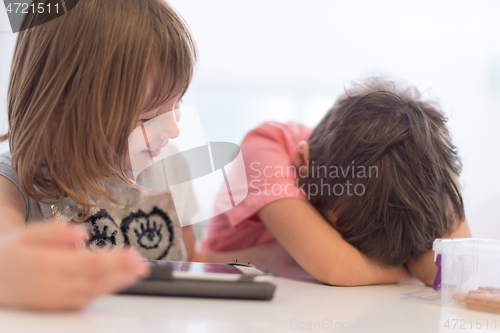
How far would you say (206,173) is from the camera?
0.50 m

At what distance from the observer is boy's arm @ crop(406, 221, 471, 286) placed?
18.9 inches

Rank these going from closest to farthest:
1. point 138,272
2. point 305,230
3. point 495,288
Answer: point 138,272 → point 495,288 → point 305,230

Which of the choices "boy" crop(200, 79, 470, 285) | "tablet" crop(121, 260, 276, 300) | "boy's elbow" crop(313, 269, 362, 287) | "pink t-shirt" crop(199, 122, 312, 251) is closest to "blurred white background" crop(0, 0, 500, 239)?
"pink t-shirt" crop(199, 122, 312, 251)

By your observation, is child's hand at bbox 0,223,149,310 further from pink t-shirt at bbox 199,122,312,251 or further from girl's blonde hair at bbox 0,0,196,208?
pink t-shirt at bbox 199,122,312,251

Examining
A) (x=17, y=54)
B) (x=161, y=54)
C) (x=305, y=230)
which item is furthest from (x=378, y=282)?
(x=17, y=54)

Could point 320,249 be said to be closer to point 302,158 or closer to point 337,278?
point 337,278

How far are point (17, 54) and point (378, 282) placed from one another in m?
0.52

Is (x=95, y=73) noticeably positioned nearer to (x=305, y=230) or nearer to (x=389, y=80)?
(x=305, y=230)

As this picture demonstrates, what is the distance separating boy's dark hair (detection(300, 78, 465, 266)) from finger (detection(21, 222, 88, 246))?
1.23 feet

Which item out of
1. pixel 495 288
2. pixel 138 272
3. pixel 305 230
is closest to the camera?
pixel 138 272

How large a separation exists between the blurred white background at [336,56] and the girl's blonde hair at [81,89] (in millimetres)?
464

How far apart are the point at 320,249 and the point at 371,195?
0.09 metres

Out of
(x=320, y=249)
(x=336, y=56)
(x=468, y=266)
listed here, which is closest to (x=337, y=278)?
(x=320, y=249)

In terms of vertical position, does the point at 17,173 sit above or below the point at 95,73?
below
